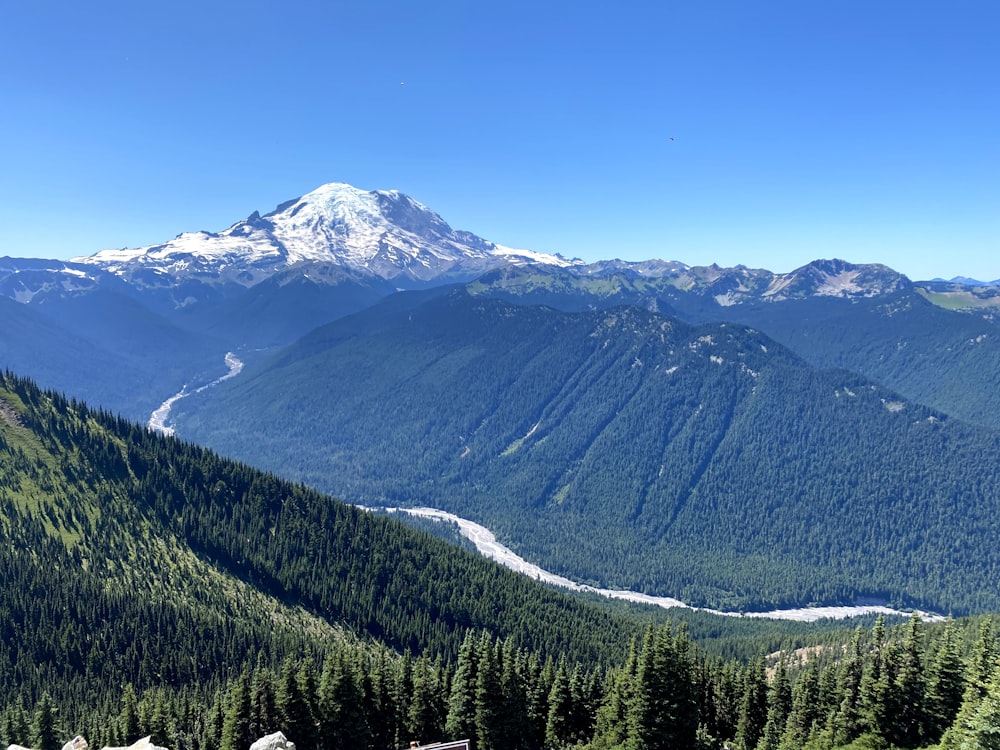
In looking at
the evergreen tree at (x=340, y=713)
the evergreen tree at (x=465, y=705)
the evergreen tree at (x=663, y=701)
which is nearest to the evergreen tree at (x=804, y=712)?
the evergreen tree at (x=663, y=701)

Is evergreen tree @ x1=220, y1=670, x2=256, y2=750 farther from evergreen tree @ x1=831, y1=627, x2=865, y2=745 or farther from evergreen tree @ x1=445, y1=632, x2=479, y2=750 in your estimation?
evergreen tree @ x1=831, y1=627, x2=865, y2=745

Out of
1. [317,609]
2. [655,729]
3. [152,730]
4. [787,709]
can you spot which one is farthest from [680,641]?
[317,609]

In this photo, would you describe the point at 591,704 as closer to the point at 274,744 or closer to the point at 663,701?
the point at 663,701

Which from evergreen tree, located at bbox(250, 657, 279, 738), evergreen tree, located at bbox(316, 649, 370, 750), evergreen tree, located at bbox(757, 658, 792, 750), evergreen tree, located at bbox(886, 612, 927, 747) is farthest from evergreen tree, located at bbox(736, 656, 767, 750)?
evergreen tree, located at bbox(250, 657, 279, 738)

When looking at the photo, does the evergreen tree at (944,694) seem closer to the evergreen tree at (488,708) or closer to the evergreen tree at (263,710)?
the evergreen tree at (488,708)

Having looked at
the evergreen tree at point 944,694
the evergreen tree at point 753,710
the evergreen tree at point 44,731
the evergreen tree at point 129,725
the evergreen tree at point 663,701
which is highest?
the evergreen tree at point 944,694

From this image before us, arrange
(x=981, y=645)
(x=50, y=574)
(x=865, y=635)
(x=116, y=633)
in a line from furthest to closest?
1. (x=865, y=635)
2. (x=50, y=574)
3. (x=116, y=633)
4. (x=981, y=645)

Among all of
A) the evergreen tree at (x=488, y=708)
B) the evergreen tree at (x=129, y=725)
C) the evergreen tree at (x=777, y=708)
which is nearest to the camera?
the evergreen tree at (x=777, y=708)

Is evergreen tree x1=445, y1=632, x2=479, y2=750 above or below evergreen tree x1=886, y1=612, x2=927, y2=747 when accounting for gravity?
below

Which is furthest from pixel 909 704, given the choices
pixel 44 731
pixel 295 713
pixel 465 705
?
pixel 44 731

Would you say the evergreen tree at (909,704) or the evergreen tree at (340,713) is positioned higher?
the evergreen tree at (909,704)

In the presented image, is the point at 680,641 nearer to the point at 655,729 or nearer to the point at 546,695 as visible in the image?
the point at 655,729
